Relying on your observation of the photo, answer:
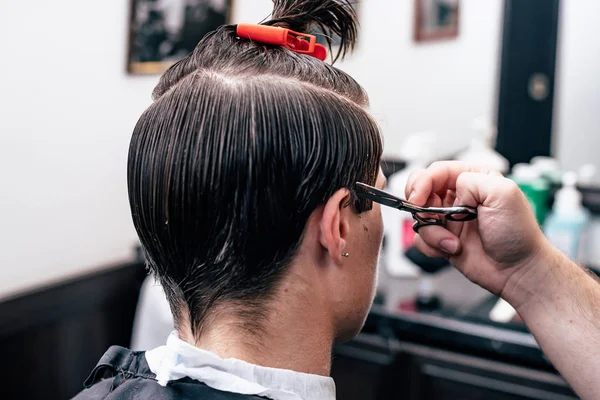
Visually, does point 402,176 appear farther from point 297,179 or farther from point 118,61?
point 297,179

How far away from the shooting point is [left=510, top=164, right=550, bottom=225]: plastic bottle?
89.8 inches

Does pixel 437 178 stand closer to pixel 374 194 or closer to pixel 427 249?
pixel 427 249

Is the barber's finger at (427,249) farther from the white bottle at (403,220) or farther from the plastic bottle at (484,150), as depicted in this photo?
the plastic bottle at (484,150)

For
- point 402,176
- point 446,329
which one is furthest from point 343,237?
point 402,176

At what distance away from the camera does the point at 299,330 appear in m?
1.02

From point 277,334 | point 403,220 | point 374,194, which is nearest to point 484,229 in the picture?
point 374,194

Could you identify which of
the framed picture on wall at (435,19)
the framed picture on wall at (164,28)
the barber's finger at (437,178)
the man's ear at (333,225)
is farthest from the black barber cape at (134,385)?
the framed picture on wall at (435,19)

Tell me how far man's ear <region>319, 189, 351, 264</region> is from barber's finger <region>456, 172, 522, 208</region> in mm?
317

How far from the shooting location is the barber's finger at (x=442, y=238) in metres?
1.34

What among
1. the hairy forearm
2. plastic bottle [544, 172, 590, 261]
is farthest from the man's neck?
plastic bottle [544, 172, 590, 261]

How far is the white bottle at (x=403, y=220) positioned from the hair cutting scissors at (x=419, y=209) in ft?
3.13

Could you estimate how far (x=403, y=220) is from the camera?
230 centimetres

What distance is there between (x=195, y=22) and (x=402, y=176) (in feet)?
3.52

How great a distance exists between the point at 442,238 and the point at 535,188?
1.10 metres
